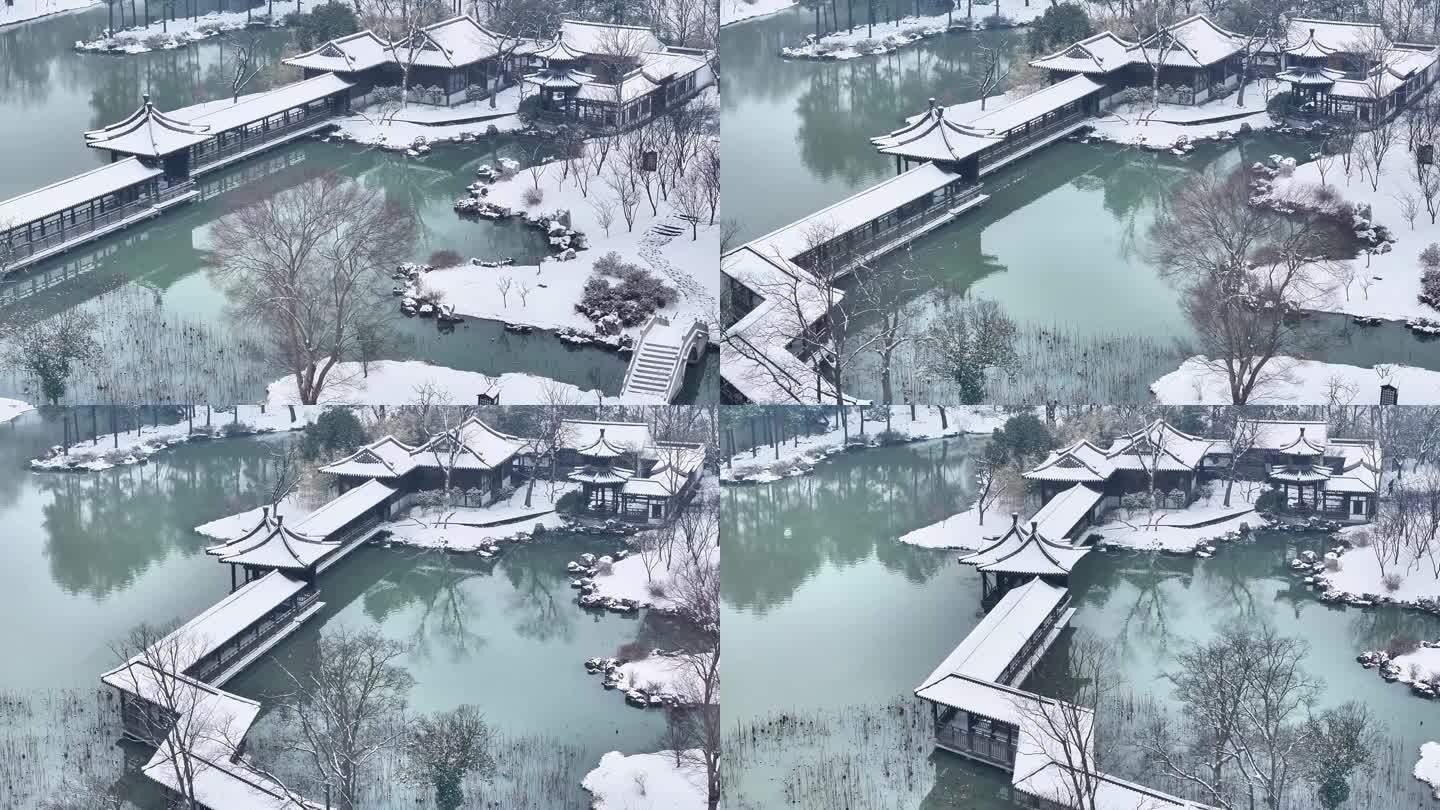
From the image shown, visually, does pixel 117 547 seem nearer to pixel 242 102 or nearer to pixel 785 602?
pixel 242 102

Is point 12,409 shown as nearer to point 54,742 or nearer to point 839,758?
point 54,742

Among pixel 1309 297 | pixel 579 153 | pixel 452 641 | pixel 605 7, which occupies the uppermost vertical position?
pixel 605 7

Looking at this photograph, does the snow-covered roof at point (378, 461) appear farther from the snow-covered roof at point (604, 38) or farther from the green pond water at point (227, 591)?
the snow-covered roof at point (604, 38)

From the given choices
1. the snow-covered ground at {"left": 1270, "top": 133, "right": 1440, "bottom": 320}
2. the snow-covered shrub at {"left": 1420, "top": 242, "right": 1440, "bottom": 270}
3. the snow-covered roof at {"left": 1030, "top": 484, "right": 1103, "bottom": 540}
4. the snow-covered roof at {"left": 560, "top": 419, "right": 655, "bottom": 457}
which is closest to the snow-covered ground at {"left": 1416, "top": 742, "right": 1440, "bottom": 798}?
the snow-covered roof at {"left": 1030, "top": 484, "right": 1103, "bottom": 540}

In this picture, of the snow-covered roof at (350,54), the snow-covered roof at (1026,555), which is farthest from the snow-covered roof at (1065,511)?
the snow-covered roof at (350,54)

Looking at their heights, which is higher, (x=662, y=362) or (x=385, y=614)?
(x=662, y=362)

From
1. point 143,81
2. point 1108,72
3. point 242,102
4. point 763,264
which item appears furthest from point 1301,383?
point 143,81

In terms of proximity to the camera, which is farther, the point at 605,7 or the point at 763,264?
the point at 605,7
